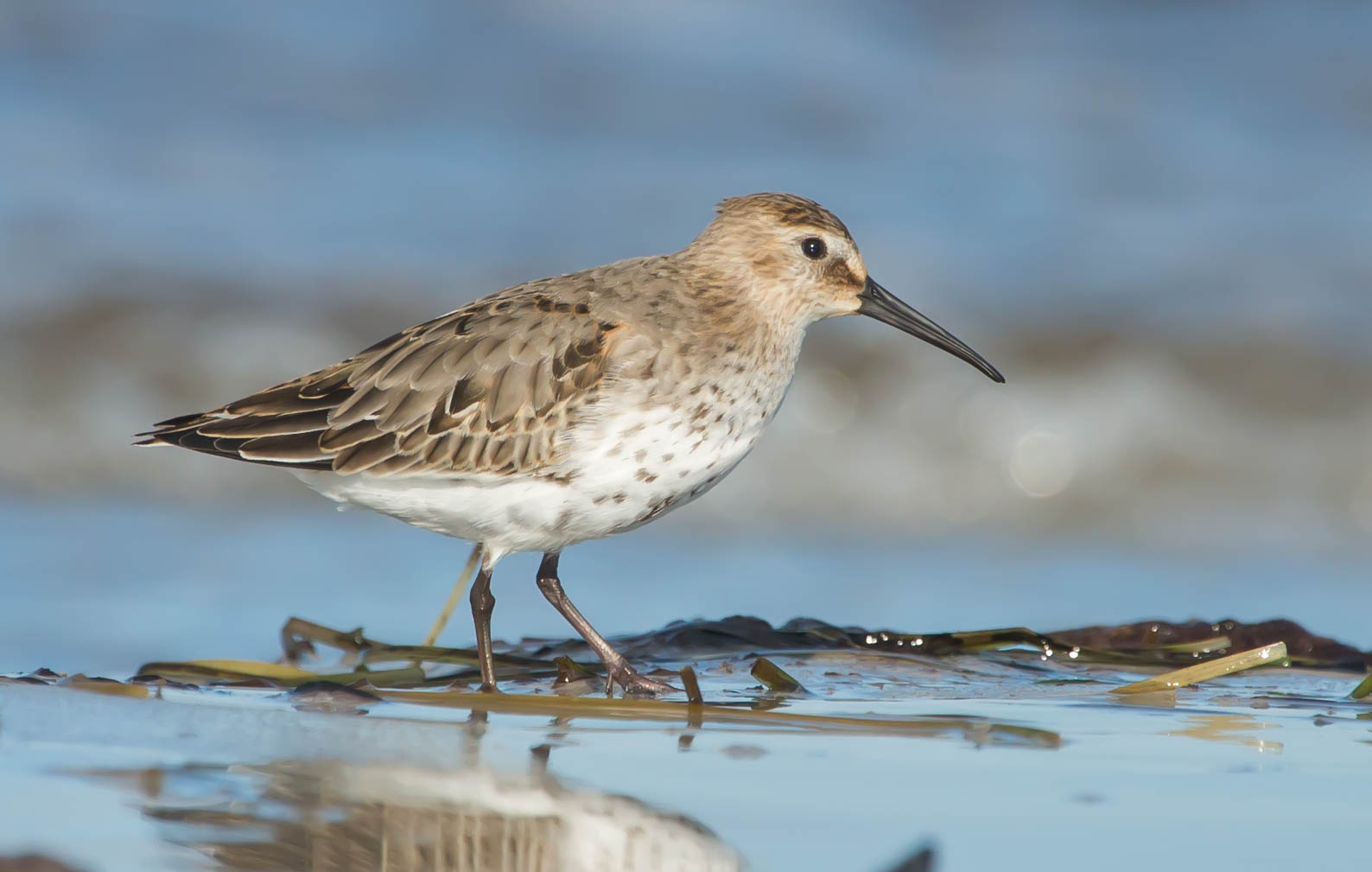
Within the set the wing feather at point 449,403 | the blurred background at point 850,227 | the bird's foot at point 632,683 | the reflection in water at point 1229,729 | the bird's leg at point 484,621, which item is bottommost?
the reflection in water at point 1229,729

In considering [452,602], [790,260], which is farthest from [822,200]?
[452,602]

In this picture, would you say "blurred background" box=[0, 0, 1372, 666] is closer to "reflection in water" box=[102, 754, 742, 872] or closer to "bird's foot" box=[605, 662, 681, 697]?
"bird's foot" box=[605, 662, 681, 697]

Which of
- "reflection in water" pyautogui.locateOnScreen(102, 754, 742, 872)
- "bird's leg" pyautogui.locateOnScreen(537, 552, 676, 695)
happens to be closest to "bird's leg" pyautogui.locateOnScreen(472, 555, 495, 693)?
"bird's leg" pyautogui.locateOnScreen(537, 552, 676, 695)

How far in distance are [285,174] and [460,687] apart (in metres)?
7.73

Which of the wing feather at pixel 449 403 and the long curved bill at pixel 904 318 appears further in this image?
the long curved bill at pixel 904 318

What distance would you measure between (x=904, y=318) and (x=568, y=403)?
1.27 m

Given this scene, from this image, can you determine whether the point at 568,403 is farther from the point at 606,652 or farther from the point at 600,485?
the point at 606,652

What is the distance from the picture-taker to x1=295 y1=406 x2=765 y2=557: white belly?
4465mm

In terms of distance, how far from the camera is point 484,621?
468 centimetres

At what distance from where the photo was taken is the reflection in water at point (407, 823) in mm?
2811

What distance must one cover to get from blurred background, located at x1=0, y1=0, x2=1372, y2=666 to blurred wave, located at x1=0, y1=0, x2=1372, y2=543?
3cm

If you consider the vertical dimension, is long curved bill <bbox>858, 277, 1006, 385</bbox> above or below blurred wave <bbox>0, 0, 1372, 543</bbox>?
below

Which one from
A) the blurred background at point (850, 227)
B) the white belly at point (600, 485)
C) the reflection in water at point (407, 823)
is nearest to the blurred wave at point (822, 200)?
the blurred background at point (850, 227)

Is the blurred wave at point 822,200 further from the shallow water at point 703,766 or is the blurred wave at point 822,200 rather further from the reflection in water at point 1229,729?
the reflection in water at point 1229,729
